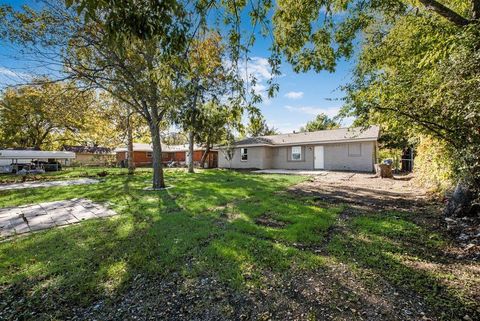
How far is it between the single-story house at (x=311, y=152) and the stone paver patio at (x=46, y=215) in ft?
51.2

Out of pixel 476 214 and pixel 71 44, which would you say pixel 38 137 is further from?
pixel 476 214

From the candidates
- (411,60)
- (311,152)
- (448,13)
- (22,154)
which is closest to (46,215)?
(411,60)

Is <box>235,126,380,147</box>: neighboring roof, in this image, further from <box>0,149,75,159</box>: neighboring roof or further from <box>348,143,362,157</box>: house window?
<box>0,149,75,159</box>: neighboring roof

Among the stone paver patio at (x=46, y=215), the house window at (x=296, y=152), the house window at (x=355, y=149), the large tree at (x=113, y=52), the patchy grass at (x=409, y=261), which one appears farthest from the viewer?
the house window at (x=296, y=152)

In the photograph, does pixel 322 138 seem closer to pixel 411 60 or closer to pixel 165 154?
pixel 411 60

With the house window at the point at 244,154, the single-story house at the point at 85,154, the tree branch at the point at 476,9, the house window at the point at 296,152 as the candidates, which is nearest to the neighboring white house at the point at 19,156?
the single-story house at the point at 85,154

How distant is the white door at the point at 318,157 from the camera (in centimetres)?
2033

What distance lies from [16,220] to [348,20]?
11020mm

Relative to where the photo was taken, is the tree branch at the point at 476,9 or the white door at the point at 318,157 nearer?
the tree branch at the point at 476,9

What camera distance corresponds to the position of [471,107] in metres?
3.35

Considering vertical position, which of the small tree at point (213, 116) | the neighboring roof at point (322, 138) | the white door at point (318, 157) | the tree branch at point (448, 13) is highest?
the tree branch at point (448, 13)

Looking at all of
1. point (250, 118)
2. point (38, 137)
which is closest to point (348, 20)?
point (250, 118)

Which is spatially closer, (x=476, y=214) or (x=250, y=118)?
(x=250, y=118)

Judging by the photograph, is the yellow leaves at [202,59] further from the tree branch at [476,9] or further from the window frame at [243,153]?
the window frame at [243,153]
